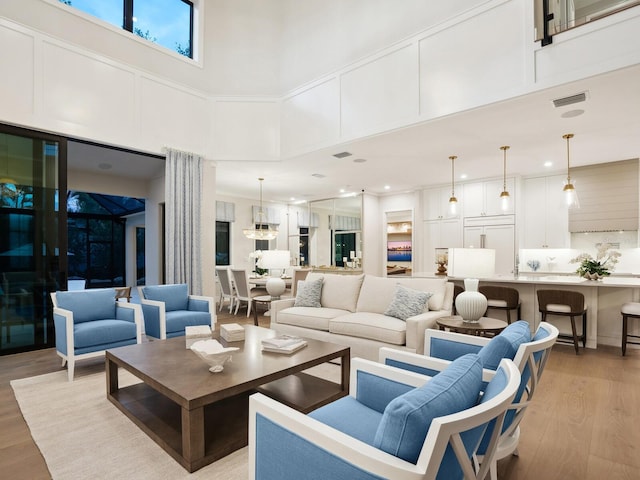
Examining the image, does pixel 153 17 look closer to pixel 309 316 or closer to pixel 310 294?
pixel 310 294

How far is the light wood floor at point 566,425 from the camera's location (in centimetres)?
191

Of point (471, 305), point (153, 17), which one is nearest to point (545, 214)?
point (471, 305)

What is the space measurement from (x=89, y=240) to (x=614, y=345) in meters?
12.2

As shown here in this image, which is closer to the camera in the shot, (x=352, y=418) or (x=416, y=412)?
(x=416, y=412)

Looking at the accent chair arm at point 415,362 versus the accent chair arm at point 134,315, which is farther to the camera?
the accent chair arm at point 134,315

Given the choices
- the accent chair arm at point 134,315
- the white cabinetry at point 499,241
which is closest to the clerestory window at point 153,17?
the accent chair arm at point 134,315

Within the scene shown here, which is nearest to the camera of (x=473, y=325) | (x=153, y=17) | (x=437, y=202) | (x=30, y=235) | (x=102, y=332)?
(x=473, y=325)

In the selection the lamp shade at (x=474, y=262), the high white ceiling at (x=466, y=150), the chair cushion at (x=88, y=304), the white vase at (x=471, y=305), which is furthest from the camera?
the high white ceiling at (x=466, y=150)

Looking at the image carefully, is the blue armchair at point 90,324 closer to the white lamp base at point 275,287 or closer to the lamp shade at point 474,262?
the white lamp base at point 275,287

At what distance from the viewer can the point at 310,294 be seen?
446cm

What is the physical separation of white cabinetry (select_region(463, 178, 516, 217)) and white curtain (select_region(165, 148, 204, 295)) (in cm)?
542

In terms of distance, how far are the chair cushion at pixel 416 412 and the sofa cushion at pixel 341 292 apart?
311cm

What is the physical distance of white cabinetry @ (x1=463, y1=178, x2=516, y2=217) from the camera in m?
7.07

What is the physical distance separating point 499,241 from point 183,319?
6.09 m
